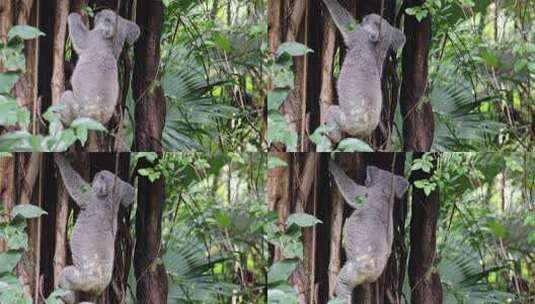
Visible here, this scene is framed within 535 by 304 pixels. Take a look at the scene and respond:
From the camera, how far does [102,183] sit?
376cm

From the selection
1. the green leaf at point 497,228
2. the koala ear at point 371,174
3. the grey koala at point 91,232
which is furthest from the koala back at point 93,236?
the green leaf at point 497,228

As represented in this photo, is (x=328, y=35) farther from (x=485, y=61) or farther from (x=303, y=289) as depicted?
(x=303, y=289)

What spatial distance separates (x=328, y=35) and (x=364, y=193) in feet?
2.01

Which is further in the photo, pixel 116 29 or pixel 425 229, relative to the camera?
pixel 425 229

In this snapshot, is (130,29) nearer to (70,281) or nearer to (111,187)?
(111,187)

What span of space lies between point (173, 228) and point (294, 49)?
32.4 inches

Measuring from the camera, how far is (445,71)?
3779 mm

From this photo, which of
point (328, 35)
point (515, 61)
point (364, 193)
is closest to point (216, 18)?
point (328, 35)

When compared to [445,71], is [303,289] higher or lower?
lower

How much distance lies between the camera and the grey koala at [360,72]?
3.73 metres

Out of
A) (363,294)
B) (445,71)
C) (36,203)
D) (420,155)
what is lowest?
(363,294)

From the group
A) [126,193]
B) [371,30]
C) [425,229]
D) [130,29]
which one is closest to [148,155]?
[126,193]

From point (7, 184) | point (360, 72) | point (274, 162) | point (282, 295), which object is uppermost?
point (360, 72)

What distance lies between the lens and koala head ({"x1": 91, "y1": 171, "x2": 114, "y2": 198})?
12.3ft
